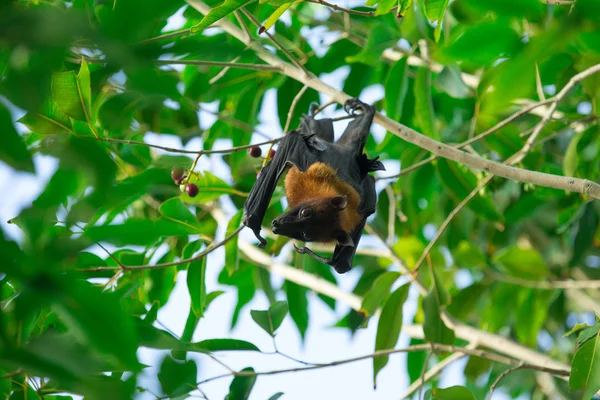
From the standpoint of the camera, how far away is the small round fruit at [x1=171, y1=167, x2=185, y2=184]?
389 cm

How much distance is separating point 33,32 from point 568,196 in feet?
16.0

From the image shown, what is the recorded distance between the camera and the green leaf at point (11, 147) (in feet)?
3.33

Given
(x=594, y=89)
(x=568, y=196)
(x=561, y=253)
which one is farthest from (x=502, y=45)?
(x=561, y=253)

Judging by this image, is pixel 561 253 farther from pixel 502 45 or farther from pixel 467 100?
pixel 502 45

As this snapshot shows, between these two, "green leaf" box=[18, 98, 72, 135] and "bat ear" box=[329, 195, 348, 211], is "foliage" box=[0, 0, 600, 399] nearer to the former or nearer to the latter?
"green leaf" box=[18, 98, 72, 135]

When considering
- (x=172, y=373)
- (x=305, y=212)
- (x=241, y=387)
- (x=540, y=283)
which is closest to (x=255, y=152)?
(x=305, y=212)

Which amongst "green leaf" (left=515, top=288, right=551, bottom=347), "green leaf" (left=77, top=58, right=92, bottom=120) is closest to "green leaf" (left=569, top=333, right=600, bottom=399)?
"green leaf" (left=77, top=58, right=92, bottom=120)

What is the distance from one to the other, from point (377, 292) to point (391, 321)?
22cm

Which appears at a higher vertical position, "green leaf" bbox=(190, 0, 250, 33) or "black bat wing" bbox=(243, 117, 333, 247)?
"green leaf" bbox=(190, 0, 250, 33)

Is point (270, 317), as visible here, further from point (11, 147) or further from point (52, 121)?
point (11, 147)

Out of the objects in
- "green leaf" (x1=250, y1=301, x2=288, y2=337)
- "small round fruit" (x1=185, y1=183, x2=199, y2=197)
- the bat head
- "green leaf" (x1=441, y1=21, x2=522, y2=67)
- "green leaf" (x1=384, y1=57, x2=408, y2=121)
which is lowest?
"green leaf" (x1=250, y1=301, x2=288, y2=337)

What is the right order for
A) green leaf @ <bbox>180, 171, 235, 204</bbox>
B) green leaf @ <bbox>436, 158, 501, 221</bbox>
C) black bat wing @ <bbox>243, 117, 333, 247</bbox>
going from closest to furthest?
black bat wing @ <bbox>243, 117, 333, 247</bbox>, green leaf @ <bbox>180, 171, 235, 204</bbox>, green leaf @ <bbox>436, 158, 501, 221</bbox>

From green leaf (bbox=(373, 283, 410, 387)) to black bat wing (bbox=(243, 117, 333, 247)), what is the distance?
105 cm

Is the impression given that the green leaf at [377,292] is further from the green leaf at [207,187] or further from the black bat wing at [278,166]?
the green leaf at [207,187]
